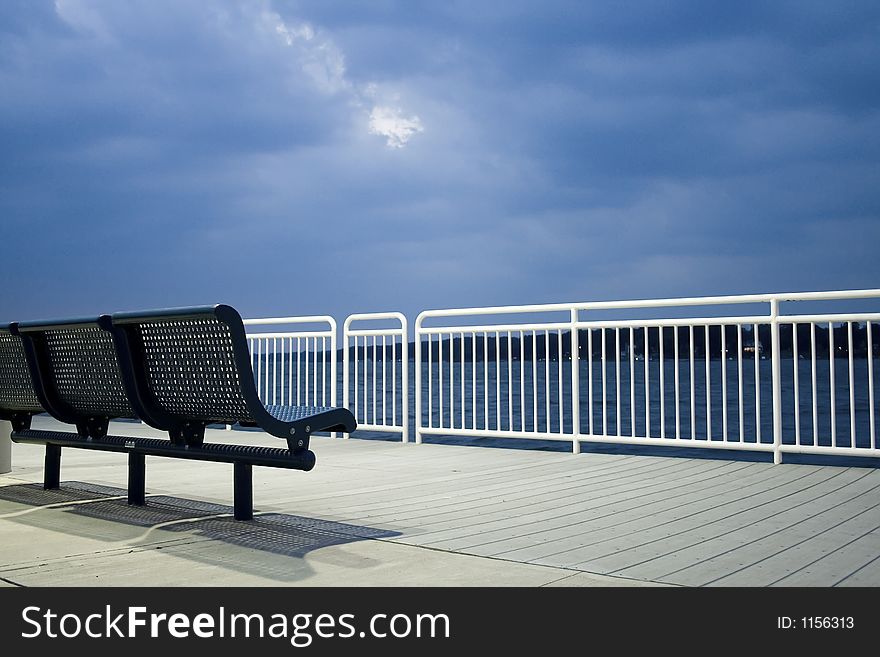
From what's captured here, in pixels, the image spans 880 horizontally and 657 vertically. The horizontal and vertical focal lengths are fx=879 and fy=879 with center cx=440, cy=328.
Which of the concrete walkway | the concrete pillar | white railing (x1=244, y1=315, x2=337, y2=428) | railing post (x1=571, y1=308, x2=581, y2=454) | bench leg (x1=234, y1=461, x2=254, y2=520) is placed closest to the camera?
the concrete walkway

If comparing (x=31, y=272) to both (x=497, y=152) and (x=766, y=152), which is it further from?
(x=766, y=152)

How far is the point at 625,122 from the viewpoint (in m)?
86.4

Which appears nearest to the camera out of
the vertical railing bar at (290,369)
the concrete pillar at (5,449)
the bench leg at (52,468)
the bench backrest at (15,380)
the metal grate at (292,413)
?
the metal grate at (292,413)

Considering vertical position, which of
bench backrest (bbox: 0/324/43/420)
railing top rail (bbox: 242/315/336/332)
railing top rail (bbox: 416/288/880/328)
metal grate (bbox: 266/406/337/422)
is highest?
railing top rail (bbox: 242/315/336/332)

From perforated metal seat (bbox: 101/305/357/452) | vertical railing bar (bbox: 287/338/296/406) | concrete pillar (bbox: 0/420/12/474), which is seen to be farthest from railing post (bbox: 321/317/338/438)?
perforated metal seat (bbox: 101/305/357/452)

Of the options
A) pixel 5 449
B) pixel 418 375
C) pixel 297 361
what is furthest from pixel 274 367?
pixel 5 449

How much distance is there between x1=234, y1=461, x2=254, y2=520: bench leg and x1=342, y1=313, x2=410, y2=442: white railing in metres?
4.10

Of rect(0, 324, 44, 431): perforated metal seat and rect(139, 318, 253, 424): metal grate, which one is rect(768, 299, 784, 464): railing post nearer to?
rect(139, 318, 253, 424): metal grate

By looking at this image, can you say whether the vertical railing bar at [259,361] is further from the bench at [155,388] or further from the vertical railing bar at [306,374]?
the bench at [155,388]

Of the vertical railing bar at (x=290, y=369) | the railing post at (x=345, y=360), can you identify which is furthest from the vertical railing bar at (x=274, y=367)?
the railing post at (x=345, y=360)

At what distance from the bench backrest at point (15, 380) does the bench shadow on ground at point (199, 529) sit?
0.50 m

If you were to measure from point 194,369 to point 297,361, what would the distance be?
18.6 ft

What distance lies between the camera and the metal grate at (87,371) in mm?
4152

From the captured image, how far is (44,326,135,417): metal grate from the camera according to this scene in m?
4.15
